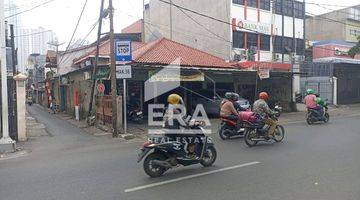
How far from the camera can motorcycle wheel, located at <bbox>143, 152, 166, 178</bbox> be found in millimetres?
7713

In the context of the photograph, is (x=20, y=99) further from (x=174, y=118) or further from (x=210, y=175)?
(x=210, y=175)

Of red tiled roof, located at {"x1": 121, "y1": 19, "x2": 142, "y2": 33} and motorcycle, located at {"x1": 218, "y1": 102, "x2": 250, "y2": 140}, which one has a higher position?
red tiled roof, located at {"x1": 121, "y1": 19, "x2": 142, "y2": 33}

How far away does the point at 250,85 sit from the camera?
89.1 feet

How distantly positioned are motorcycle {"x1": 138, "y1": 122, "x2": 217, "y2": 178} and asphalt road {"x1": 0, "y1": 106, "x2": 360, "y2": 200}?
7.9 inches

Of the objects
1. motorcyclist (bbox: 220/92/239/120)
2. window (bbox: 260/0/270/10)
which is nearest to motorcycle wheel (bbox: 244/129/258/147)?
motorcyclist (bbox: 220/92/239/120)

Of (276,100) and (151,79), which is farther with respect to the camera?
(276,100)

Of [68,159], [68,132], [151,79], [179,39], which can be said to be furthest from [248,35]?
[68,159]

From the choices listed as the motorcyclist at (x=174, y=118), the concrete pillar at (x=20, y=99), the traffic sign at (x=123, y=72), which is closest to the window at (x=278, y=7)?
the traffic sign at (x=123, y=72)

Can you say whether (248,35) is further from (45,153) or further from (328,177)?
(328,177)

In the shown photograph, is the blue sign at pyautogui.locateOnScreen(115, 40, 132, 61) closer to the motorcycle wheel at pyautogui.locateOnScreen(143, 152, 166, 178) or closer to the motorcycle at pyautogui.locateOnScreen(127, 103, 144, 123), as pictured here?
the motorcycle at pyautogui.locateOnScreen(127, 103, 144, 123)

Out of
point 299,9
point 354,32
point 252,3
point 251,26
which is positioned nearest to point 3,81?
point 251,26

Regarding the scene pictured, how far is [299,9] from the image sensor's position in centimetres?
3734

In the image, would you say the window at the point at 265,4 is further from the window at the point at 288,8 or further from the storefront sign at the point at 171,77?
the storefront sign at the point at 171,77

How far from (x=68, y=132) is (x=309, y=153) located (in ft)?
37.4
